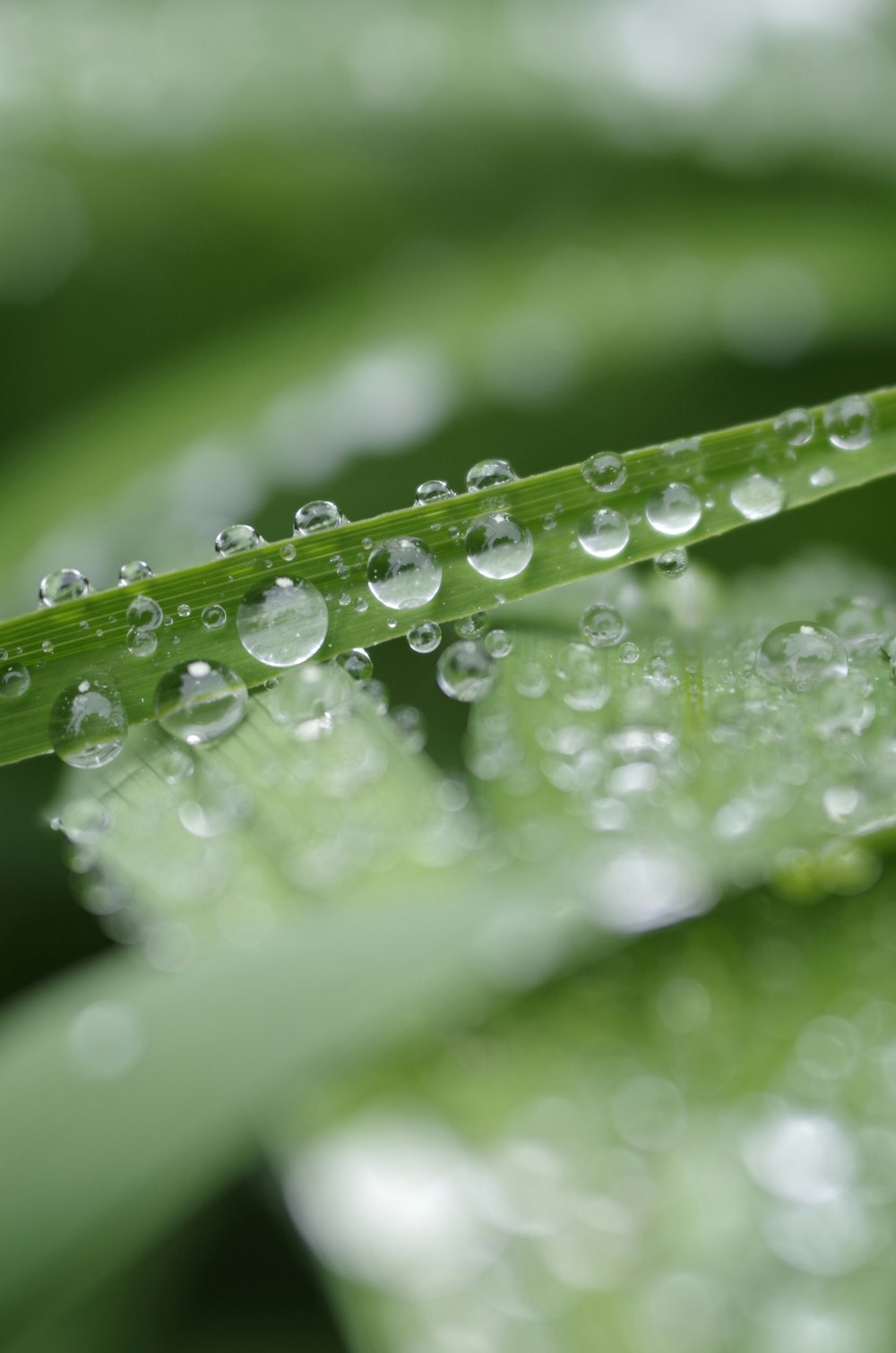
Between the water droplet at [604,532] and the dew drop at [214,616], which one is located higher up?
the dew drop at [214,616]

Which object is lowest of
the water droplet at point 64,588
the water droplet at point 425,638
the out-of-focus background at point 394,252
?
the water droplet at point 425,638

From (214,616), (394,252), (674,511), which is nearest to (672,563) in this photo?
(674,511)

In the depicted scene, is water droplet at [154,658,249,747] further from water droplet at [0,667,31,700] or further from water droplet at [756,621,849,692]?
water droplet at [756,621,849,692]

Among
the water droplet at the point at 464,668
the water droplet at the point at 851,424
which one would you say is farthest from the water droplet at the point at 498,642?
the water droplet at the point at 851,424

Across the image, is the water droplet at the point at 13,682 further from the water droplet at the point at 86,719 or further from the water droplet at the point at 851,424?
the water droplet at the point at 851,424

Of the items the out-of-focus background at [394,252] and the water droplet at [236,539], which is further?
the out-of-focus background at [394,252]

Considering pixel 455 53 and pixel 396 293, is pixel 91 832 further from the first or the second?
pixel 455 53
